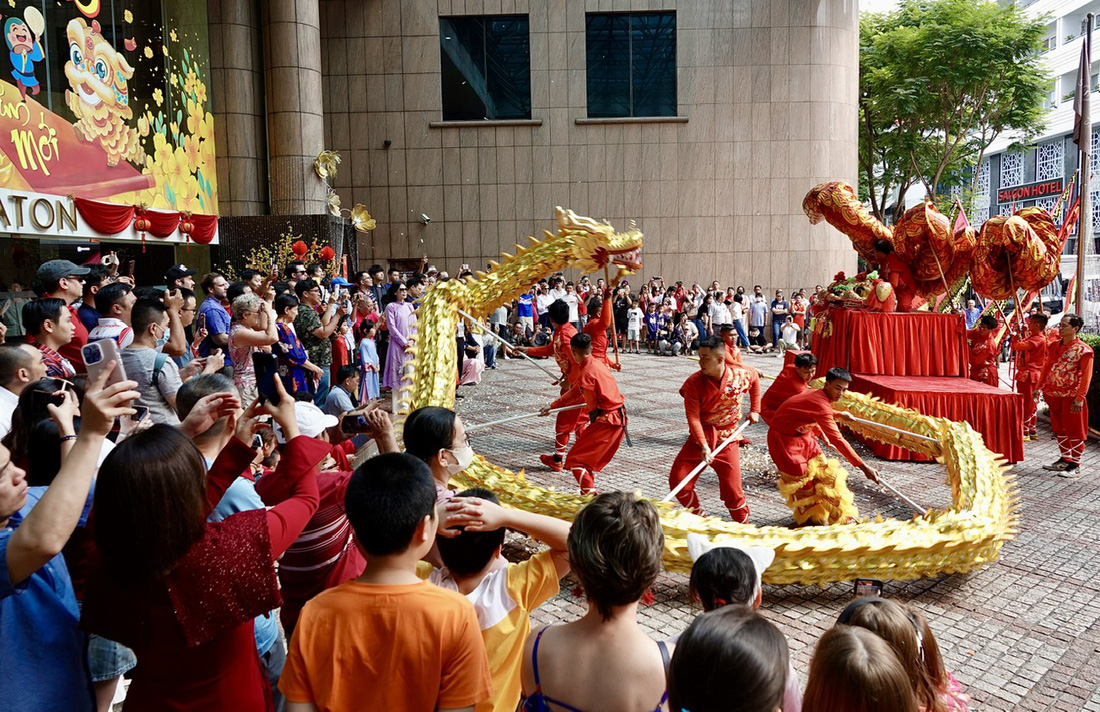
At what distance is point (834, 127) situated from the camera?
62.7 feet

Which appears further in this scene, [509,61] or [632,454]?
[509,61]

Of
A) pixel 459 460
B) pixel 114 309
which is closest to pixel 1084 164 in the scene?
pixel 459 460

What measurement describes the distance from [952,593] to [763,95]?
16629 millimetres

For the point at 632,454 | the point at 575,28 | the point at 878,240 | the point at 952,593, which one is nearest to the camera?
the point at 952,593

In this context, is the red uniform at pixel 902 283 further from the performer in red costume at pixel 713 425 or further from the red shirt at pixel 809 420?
the performer in red costume at pixel 713 425

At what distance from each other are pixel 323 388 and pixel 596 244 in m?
3.09

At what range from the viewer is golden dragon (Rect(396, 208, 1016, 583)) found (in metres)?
4.18

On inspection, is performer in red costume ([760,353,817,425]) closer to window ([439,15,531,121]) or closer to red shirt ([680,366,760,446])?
red shirt ([680,366,760,446])

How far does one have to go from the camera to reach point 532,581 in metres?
2.11

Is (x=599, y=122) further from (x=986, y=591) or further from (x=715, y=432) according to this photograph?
(x=986, y=591)

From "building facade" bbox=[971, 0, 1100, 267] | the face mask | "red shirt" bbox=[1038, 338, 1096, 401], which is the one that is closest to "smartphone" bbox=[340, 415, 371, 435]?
the face mask

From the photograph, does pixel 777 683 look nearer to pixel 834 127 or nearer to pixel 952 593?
pixel 952 593

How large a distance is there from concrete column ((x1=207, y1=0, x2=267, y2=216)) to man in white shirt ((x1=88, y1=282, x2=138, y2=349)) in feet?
35.2

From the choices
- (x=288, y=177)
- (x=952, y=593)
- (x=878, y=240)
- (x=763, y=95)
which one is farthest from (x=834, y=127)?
(x=952, y=593)
